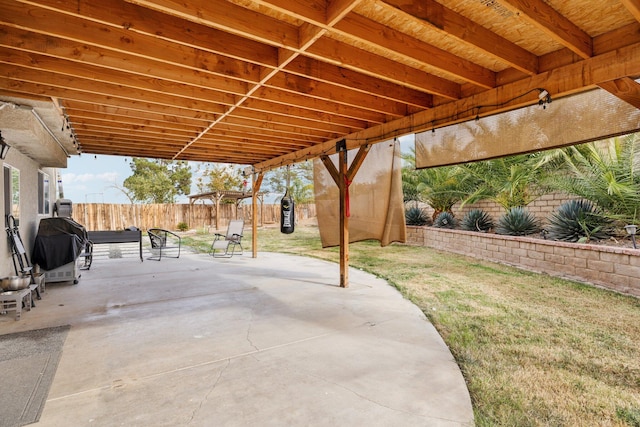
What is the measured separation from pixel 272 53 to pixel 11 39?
6.53 feet

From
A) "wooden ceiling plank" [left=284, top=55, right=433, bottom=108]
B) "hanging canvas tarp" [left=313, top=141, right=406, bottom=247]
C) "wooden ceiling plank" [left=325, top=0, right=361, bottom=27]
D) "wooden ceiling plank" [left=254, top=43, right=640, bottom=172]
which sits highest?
"wooden ceiling plank" [left=284, top=55, right=433, bottom=108]

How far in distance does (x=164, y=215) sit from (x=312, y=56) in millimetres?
16698

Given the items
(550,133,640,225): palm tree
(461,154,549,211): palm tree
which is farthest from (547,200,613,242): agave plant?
(461,154,549,211): palm tree

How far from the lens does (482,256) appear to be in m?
7.60

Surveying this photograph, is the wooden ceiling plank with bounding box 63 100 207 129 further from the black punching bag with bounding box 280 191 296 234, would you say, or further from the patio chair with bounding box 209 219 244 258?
the patio chair with bounding box 209 219 244 258

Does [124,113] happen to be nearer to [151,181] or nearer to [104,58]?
[104,58]

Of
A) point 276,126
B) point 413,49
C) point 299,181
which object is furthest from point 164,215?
point 413,49

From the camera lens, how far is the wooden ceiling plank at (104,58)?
99.3 inches

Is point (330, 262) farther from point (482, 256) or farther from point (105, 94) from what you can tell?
point (105, 94)

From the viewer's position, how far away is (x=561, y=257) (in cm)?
560

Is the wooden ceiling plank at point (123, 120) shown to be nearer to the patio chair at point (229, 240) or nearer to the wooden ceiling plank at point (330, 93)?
the wooden ceiling plank at point (330, 93)

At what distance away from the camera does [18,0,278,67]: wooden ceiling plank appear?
2.08 metres

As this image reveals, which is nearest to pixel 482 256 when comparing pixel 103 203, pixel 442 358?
pixel 442 358

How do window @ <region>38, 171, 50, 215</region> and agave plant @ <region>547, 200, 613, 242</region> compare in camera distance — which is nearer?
agave plant @ <region>547, 200, 613, 242</region>
